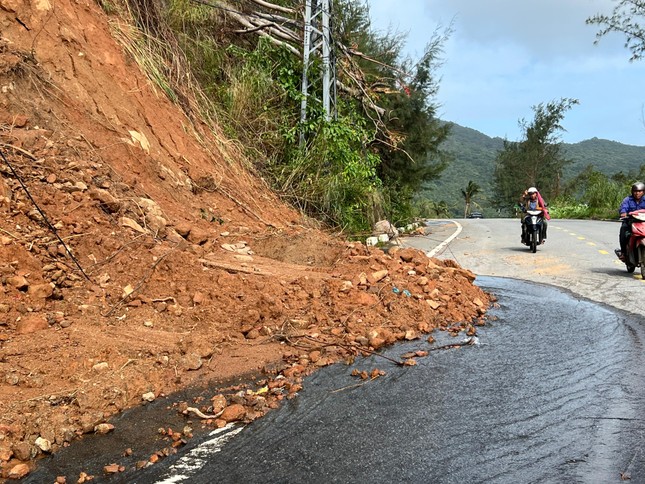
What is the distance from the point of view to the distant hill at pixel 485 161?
326 ft

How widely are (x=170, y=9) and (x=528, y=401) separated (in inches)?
465

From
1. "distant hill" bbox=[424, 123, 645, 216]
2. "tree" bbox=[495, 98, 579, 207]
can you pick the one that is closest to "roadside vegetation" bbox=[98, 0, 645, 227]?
"tree" bbox=[495, 98, 579, 207]

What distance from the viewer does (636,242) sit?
9320 millimetres

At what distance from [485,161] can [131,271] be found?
13346 centimetres

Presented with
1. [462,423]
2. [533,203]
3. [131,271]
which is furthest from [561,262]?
[131,271]

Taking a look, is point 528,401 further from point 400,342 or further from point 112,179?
point 112,179

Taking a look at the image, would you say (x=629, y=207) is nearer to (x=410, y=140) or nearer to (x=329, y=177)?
(x=329, y=177)

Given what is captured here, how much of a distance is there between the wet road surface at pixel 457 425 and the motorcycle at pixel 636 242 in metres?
4.29

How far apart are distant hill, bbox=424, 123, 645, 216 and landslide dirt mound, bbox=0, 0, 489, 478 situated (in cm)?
Result: 8028

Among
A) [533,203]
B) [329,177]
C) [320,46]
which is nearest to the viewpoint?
[329,177]

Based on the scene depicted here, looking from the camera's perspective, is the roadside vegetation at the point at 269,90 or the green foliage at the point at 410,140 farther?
the green foliage at the point at 410,140

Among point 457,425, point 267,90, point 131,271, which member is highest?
point 267,90

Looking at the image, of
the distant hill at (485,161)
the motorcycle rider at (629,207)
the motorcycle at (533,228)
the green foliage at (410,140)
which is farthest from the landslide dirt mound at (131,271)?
the distant hill at (485,161)

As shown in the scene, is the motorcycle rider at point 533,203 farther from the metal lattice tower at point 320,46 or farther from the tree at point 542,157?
the tree at point 542,157
